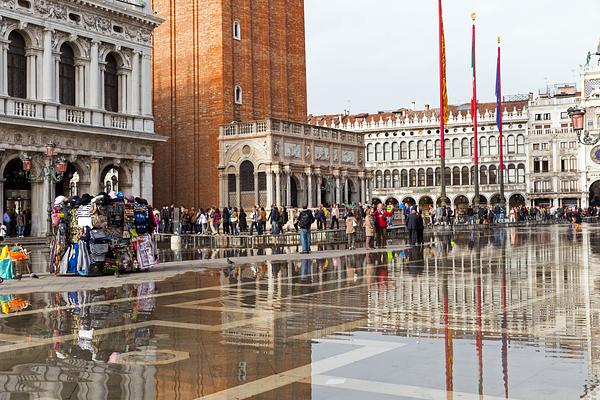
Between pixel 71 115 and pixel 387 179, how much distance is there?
58.9 m

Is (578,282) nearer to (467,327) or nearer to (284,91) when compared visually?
(467,327)

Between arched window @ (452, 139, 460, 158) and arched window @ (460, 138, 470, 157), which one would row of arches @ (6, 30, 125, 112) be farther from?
arched window @ (460, 138, 470, 157)

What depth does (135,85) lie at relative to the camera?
122 ft

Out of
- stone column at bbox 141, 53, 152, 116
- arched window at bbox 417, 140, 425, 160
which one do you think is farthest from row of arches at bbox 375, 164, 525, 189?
stone column at bbox 141, 53, 152, 116

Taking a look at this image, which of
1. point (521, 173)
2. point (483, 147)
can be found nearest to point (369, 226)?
point (483, 147)

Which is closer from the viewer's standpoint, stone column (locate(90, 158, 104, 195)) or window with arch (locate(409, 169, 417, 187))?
stone column (locate(90, 158, 104, 195))

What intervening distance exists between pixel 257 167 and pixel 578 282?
89.2 ft

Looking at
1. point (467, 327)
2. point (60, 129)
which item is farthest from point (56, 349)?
point (60, 129)

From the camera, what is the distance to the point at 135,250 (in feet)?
57.5

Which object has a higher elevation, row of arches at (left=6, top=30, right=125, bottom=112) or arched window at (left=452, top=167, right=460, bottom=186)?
row of arches at (left=6, top=30, right=125, bottom=112)

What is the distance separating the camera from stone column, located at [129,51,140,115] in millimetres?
37031

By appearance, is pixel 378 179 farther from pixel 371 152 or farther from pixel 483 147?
pixel 483 147

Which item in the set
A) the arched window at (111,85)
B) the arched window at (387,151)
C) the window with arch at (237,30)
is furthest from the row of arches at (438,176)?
the arched window at (111,85)

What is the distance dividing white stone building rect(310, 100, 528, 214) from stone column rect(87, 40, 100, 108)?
52584mm
